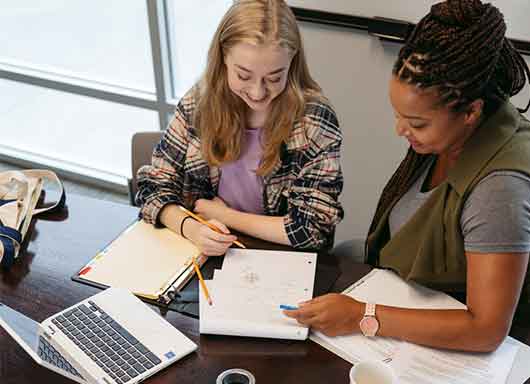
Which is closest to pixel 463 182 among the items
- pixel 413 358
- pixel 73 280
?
pixel 413 358

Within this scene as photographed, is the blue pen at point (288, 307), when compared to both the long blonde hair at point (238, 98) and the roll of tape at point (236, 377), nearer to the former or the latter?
the roll of tape at point (236, 377)

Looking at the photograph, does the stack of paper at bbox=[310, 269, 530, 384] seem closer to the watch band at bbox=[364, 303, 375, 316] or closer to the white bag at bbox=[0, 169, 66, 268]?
the watch band at bbox=[364, 303, 375, 316]

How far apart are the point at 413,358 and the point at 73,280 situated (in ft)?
2.47

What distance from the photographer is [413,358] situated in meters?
1.21

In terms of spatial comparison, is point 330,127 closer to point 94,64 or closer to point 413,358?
point 413,358

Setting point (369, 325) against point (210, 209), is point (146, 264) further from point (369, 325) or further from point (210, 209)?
point (369, 325)

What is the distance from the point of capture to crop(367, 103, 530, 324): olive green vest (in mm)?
1206

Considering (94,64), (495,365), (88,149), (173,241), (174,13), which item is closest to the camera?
(495,365)

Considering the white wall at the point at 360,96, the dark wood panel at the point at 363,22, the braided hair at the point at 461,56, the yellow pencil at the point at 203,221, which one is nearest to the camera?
the braided hair at the point at 461,56

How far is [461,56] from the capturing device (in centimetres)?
113

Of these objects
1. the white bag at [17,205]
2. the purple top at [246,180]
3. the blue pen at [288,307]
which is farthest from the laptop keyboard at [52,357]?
the purple top at [246,180]

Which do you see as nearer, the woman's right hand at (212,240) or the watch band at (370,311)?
the watch band at (370,311)

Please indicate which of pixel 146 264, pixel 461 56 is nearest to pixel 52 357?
pixel 146 264

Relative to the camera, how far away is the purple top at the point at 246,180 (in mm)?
1658
